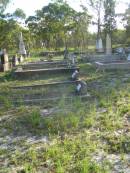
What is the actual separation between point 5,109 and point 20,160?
12.8 feet

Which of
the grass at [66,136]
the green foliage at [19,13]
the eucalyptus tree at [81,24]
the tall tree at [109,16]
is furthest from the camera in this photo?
the green foliage at [19,13]

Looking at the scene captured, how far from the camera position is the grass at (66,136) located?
14.6 feet

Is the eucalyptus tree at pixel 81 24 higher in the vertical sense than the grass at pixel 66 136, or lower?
higher

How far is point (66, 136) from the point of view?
18.8 feet

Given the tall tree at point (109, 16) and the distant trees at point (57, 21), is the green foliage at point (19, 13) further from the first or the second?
the tall tree at point (109, 16)

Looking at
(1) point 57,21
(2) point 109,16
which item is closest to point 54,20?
(1) point 57,21

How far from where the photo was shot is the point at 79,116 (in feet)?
22.8

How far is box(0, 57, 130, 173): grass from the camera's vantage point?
4.46 m

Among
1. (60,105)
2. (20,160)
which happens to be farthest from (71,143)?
(60,105)

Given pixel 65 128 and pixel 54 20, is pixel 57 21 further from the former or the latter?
pixel 65 128

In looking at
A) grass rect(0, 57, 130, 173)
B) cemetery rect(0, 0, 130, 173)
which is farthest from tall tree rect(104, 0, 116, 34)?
grass rect(0, 57, 130, 173)

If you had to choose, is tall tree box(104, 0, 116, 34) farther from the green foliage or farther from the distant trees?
the green foliage

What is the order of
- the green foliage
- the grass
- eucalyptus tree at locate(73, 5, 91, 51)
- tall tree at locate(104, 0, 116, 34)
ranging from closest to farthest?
the grass < tall tree at locate(104, 0, 116, 34) < eucalyptus tree at locate(73, 5, 91, 51) < the green foliage

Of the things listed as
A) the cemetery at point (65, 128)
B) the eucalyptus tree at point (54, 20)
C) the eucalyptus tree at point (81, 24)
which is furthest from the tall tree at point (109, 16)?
the cemetery at point (65, 128)
